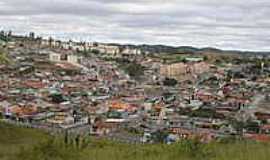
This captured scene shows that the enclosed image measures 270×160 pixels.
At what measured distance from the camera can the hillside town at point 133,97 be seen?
77.9 feet

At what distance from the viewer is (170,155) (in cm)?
615

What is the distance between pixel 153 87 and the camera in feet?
180

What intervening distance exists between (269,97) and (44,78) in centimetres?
2597

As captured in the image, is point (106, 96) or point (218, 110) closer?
point (218, 110)

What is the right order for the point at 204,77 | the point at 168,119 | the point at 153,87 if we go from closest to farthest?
the point at 168,119 < the point at 153,87 < the point at 204,77

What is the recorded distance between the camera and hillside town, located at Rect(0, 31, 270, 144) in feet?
77.9

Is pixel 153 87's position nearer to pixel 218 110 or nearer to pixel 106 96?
pixel 106 96

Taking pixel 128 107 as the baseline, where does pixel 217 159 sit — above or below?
above

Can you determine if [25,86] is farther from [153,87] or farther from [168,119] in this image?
[168,119]

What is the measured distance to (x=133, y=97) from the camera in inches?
1763

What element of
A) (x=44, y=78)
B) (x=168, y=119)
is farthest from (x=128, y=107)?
(x=44, y=78)

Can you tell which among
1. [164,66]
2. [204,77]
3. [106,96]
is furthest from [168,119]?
[164,66]

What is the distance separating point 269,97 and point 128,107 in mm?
10770

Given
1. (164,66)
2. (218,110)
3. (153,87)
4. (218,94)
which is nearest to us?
(218,110)
